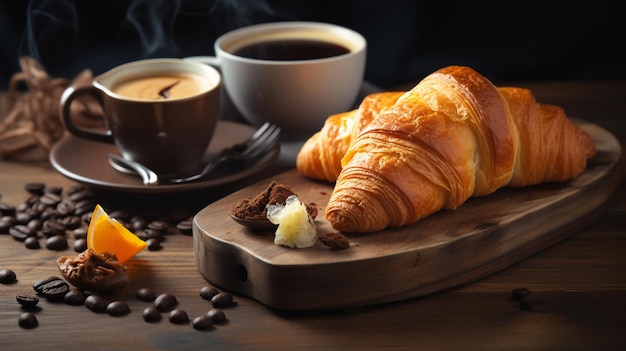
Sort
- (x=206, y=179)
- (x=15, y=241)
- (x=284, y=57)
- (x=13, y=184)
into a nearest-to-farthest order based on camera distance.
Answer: (x=15, y=241) < (x=206, y=179) < (x=13, y=184) < (x=284, y=57)

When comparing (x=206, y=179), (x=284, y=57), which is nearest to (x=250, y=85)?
(x=284, y=57)

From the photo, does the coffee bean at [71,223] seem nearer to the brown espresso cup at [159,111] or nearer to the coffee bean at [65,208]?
the coffee bean at [65,208]

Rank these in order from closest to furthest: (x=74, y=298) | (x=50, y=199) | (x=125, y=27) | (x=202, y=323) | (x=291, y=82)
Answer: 1. (x=202, y=323)
2. (x=74, y=298)
3. (x=50, y=199)
4. (x=291, y=82)
5. (x=125, y=27)

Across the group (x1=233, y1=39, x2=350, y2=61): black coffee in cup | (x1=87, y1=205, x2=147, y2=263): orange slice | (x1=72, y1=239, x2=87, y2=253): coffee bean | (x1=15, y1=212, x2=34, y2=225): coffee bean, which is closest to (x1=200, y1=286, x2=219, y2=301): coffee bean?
(x1=87, y1=205, x2=147, y2=263): orange slice

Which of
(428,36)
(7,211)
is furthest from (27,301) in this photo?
(428,36)

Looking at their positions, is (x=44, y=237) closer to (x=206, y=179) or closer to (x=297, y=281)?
(x=206, y=179)

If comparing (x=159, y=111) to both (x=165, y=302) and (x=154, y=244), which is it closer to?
(x=154, y=244)
